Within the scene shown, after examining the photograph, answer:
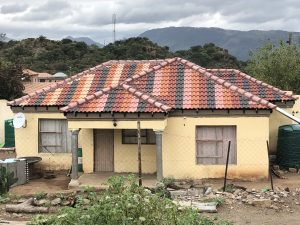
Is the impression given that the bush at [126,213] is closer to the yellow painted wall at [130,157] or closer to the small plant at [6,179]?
the small plant at [6,179]

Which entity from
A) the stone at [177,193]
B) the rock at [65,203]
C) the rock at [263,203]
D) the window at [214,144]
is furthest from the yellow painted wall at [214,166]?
the rock at [65,203]

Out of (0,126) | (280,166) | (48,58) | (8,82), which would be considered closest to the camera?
(280,166)

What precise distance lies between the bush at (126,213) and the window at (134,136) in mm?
10305

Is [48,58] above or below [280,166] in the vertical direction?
above

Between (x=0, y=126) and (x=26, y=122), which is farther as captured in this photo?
(x=0, y=126)

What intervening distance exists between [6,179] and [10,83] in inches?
695

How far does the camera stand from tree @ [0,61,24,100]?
33438 mm

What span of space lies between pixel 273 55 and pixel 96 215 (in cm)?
3217

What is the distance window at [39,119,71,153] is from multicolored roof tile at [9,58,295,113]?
87 cm

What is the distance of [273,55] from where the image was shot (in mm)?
37750

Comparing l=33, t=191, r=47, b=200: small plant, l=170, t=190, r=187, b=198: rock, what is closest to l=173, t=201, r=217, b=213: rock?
l=170, t=190, r=187, b=198: rock

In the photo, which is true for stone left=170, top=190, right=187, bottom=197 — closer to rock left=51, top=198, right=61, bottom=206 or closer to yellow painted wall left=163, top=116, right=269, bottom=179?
yellow painted wall left=163, top=116, right=269, bottom=179

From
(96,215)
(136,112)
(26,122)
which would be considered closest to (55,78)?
(26,122)

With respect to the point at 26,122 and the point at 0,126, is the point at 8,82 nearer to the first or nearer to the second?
the point at 0,126
